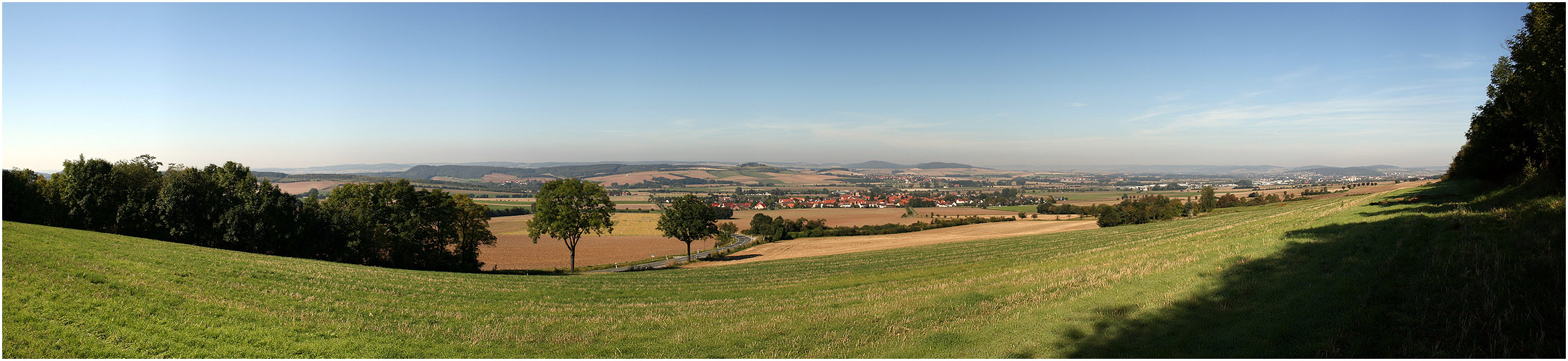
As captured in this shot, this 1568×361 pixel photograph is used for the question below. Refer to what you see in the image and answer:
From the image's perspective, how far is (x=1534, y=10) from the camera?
15.5 metres

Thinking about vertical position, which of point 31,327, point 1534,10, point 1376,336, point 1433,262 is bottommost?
point 31,327

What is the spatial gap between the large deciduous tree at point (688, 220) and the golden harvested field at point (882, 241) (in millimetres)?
3185

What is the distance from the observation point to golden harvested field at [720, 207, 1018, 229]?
294ft

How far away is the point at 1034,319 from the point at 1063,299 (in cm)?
173

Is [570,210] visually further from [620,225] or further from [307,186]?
[307,186]

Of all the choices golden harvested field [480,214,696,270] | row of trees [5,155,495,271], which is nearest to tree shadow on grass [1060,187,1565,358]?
row of trees [5,155,495,271]

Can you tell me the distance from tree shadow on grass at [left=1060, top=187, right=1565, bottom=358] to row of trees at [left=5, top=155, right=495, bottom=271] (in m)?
38.0

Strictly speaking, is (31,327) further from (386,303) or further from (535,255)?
(535,255)

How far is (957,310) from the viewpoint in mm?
11758

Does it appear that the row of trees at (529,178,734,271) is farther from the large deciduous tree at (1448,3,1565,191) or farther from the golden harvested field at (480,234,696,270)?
the large deciduous tree at (1448,3,1565,191)

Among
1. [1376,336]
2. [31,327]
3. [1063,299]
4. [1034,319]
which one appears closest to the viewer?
[1376,336]

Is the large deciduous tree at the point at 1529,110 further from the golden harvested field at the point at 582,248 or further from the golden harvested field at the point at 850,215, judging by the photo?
the golden harvested field at the point at 850,215

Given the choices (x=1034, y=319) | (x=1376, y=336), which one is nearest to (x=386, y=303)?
(x=1034, y=319)

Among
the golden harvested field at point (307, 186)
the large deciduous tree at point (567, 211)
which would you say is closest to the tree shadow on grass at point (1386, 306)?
the large deciduous tree at point (567, 211)
